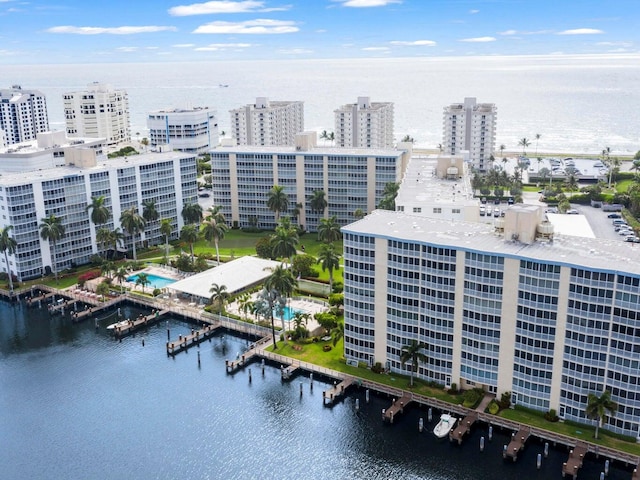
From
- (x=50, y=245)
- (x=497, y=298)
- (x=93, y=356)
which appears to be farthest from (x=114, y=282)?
(x=497, y=298)

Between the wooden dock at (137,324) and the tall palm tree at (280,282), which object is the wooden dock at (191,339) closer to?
the wooden dock at (137,324)

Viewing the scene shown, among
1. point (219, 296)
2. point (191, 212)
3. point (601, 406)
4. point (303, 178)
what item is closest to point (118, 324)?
point (219, 296)

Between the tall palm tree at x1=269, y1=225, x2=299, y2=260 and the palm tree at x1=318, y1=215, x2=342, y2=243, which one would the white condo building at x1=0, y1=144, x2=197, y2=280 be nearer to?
the tall palm tree at x1=269, y1=225, x2=299, y2=260

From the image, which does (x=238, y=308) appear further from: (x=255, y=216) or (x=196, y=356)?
(x=255, y=216)

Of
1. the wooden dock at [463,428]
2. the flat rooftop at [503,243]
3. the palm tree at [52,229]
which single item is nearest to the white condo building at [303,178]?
the palm tree at [52,229]

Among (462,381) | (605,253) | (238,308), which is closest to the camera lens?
(605,253)

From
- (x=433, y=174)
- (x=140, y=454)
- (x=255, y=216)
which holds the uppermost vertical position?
(x=433, y=174)

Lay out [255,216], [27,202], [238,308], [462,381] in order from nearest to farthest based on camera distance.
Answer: [462,381] < [238,308] < [27,202] < [255,216]

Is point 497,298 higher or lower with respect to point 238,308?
higher
